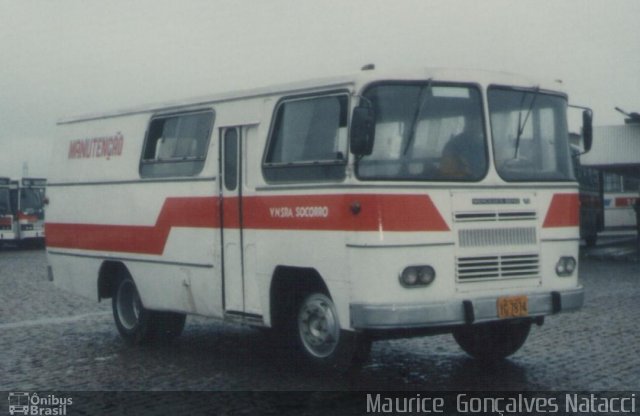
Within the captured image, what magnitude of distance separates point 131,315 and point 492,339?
15.3 feet

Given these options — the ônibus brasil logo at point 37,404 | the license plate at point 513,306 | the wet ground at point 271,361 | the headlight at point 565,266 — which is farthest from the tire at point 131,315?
the headlight at point 565,266

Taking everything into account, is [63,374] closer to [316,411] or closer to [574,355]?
[316,411]

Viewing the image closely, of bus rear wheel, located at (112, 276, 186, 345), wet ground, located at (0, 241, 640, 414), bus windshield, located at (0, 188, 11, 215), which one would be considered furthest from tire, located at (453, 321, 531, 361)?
bus windshield, located at (0, 188, 11, 215)

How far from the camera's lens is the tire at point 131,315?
42.7ft

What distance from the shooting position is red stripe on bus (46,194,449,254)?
934 cm

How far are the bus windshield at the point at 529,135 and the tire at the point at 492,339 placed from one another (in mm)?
1606

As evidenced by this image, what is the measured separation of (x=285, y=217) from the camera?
10.3m

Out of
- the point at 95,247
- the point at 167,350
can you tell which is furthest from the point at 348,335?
→ the point at 95,247

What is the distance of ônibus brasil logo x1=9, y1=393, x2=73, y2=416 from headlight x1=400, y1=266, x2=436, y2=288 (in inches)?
117

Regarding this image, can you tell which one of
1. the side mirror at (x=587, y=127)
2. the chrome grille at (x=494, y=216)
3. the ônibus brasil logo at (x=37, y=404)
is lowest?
the ônibus brasil logo at (x=37, y=404)

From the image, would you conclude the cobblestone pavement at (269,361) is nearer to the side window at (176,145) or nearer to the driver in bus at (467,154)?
the driver in bus at (467,154)

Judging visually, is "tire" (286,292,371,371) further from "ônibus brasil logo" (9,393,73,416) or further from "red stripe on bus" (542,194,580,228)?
"ônibus brasil logo" (9,393,73,416)

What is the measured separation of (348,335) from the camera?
9672 millimetres

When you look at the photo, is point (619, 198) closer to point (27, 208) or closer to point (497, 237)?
point (27, 208)
